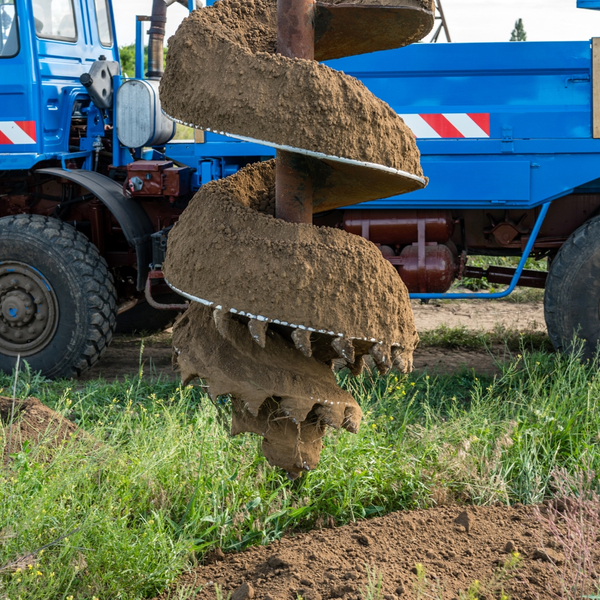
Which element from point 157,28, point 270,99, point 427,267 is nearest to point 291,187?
point 270,99

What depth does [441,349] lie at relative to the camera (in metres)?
5.70

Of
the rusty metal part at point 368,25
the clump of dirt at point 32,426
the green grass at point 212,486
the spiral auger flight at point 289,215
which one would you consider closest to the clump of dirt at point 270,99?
the spiral auger flight at point 289,215

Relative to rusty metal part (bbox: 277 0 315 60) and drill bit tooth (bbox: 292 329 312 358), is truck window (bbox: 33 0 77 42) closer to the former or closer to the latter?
rusty metal part (bbox: 277 0 315 60)

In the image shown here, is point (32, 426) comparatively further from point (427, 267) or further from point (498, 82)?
point (498, 82)

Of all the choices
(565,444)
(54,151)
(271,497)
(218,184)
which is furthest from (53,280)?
(565,444)

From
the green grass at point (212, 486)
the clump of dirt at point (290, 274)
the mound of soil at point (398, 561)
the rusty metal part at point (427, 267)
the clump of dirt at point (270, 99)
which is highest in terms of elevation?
the clump of dirt at point (270, 99)

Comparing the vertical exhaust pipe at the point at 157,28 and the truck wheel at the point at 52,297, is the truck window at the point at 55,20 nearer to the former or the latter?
the vertical exhaust pipe at the point at 157,28

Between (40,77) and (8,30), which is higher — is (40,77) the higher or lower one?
the lower one

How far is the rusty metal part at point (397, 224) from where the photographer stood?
15.4ft

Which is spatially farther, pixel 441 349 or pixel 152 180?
pixel 441 349

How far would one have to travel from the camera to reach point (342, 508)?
277 cm

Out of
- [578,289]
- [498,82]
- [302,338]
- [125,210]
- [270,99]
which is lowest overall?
[578,289]

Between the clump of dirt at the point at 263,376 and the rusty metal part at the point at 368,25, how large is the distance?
2.70 feet

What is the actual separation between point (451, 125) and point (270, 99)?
303cm
